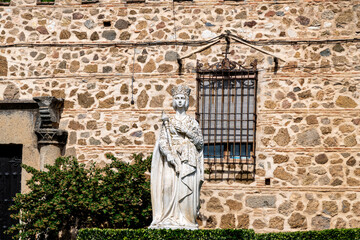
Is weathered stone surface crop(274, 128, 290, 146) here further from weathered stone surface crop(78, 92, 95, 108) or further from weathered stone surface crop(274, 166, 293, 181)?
weathered stone surface crop(78, 92, 95, 108)

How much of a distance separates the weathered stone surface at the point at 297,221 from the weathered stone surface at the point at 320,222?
6.3 inches

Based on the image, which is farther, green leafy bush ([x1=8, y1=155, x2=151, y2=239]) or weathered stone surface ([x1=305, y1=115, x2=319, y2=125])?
weathered stone surface ([x1=305, y1=115, x2=319, y2=125])

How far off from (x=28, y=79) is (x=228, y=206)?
462 centimetres

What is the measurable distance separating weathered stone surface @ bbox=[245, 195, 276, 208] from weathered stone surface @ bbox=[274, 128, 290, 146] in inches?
39.6

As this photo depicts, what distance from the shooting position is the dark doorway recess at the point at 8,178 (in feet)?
48.4

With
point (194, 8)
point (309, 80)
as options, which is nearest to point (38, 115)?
point (194, 8)

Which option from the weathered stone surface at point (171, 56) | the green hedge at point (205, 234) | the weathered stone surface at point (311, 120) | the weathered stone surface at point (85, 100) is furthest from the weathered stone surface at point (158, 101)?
the green hedge at point (205, 234)

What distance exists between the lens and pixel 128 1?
49.1 feet

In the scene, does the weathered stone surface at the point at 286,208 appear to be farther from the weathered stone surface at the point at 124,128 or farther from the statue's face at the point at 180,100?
the statue's face at the point at 180,100

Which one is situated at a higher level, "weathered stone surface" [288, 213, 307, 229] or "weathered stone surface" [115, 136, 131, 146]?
"weathered stone surface" [115, 136, 131, 146]

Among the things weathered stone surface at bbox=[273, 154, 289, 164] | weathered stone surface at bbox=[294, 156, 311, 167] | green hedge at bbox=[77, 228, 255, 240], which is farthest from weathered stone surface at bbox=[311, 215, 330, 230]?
green hedge at bbox=[77, 228, 255, 240]

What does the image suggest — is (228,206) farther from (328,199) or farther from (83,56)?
(83,56)

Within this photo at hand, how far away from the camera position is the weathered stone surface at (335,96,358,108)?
46.3 feet

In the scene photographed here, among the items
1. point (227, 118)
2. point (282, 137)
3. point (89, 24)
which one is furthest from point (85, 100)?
point (282, 137)
